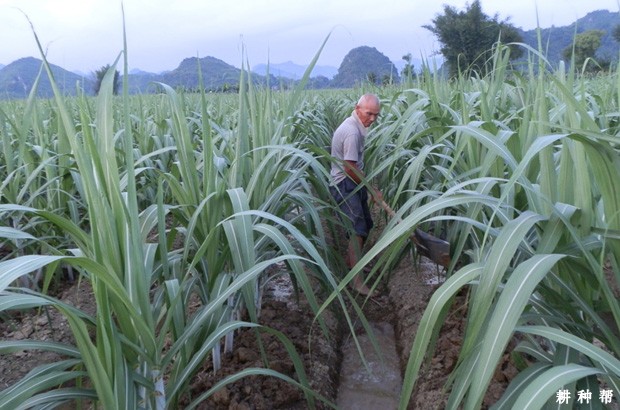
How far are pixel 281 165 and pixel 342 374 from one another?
89 cm

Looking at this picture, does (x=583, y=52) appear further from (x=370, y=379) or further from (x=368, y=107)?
(x=370, y=379)

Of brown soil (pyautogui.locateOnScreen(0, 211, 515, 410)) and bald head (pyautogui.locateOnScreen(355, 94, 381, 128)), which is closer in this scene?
brown soil (pyautogui.locateOnScreen(0, 211, 515, 410))

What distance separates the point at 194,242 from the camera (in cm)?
161

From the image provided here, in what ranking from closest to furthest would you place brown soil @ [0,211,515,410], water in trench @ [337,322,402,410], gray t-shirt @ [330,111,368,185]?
brown soil @ [0,211,515,410] < water in trench @ [337,322,402,410] < gray t-shirt @ [330,111,368,185]

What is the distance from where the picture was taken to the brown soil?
1664mm

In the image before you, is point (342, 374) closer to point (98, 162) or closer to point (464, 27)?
point (98, 162)

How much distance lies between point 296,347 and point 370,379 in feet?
1.08

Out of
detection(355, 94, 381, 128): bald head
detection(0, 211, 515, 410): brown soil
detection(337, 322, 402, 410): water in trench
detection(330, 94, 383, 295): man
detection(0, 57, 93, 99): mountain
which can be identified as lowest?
detection(337, 322, 402, 410): water in trench

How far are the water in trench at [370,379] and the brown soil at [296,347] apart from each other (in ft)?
0.15

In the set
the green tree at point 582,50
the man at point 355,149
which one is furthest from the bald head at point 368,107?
the green tree at point 582,50

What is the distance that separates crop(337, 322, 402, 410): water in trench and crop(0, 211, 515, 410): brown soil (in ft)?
0.15

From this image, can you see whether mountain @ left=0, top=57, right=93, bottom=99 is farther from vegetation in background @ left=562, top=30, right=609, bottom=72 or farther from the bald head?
vegetation in background @ left=562, top=30, right=609, bottom=72

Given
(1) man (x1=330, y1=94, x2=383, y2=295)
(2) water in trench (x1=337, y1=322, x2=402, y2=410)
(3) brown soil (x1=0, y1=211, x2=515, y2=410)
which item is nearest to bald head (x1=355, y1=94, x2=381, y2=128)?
(1) man (x1=330, y1=94, x2=383, y2=295)

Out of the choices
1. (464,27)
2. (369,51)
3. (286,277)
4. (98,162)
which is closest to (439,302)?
(98,162)
